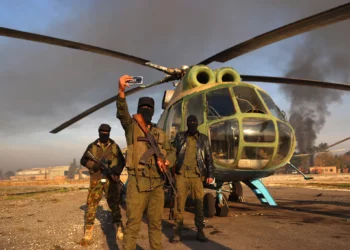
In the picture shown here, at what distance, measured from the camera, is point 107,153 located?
4.80 m

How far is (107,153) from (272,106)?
3.70 metres

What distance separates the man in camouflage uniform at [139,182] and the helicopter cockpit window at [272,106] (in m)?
3.59

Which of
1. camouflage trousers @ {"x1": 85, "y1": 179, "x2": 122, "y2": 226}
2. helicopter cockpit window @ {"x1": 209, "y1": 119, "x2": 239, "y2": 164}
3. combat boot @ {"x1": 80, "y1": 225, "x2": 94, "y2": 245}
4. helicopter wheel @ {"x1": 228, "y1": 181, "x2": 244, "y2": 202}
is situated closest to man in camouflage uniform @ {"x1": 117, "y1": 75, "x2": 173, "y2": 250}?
combat boot @ {"x1": 80, "y1": 225, "x2": 94, "y2": 245}

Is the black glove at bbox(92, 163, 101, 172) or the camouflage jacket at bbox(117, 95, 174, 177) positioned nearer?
the camouflage jacket at bbox(117, 95, 174, 177)

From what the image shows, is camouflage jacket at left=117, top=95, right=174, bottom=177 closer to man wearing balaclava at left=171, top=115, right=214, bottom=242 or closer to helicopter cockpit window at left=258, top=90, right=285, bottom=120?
man wearing balaclava at left=171, top=115, right=214, bottom=242

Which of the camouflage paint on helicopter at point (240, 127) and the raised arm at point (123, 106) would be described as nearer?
the raised arm at point (123, 106)

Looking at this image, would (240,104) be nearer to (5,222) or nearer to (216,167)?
(216,167)

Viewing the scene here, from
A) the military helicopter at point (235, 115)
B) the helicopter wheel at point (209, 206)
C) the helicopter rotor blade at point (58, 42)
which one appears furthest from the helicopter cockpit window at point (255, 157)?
the helicopter rotor blade at point (58, 42)

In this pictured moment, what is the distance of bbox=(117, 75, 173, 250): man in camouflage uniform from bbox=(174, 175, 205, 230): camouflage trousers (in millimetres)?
1312

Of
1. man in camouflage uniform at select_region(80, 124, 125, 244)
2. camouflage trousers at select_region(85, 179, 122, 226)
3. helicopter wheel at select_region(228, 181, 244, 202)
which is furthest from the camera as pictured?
helicopter wheel at select_region(228, 181, 244, 202)

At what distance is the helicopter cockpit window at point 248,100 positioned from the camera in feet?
18.6

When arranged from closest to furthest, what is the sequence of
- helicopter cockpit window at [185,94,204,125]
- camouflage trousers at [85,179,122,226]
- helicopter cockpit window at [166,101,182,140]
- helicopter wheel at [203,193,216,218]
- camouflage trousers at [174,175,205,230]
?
camouflage trousers at [174,175,205,230] → camouflage trousers at [85,179,122,226] → helicopter cockpit window at [185,94,204,125] → helicopter wheel at [203,193,216,218] → helicopter cockpit window at [166,101,182,140]

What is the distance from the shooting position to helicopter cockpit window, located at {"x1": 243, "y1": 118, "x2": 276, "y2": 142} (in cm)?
519

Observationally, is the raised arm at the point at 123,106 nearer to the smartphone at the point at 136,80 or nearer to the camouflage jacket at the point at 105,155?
the smartphone at the point at 136,80
